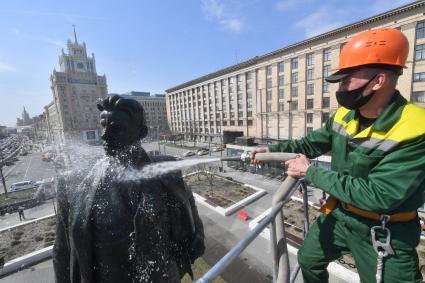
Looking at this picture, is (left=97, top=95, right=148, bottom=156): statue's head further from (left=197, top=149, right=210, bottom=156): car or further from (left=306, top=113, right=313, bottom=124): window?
(left=197, top=149, right=210, bottom=156): car

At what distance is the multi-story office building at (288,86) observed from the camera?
2573 centimetres

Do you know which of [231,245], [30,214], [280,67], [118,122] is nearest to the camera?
[118,122]

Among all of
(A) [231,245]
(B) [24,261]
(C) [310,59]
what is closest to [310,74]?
(C) [310,59]

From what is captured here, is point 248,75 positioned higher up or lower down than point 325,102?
higher up

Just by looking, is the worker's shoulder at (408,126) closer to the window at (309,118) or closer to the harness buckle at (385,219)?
the harness buckle at (385,219)

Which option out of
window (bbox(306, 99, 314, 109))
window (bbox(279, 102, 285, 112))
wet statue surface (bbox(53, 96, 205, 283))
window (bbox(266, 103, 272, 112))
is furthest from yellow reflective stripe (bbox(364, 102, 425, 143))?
window (bbox(266, 103, 272, 112))

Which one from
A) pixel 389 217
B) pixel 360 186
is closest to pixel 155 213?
pixel 360 186

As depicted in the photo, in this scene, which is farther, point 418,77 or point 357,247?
point 418,77

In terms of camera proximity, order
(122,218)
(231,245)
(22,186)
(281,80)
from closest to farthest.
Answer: (122,218), (231,245), (22,186), (281,80)

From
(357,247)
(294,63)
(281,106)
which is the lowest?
(357,247)

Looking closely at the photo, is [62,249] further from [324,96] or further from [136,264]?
[324,96]

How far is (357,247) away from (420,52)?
113 ft

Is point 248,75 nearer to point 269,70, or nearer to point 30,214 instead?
point 269,70

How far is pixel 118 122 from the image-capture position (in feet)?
5.64
